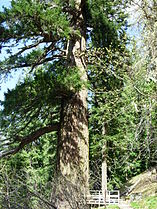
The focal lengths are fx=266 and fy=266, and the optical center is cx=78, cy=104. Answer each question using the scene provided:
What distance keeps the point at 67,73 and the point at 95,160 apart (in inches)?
349

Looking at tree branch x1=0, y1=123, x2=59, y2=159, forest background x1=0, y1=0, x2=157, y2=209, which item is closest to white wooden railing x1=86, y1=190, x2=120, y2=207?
forest background x1=0, y1=0, x2=157, y2=209

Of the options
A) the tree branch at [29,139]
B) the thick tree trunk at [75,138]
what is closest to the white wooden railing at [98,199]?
the thick tree trunk at [75,138]

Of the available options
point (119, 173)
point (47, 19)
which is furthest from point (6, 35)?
point (119, 173)

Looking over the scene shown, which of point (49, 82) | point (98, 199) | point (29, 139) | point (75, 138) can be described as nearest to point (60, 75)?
point (49, 82)

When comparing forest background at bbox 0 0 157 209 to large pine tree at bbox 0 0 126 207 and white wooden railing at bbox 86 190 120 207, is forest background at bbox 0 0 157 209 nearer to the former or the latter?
large pine tree at bbox 0 0 126 207

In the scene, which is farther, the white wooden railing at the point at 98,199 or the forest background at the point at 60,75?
the white wooden railing at the point at 98,199

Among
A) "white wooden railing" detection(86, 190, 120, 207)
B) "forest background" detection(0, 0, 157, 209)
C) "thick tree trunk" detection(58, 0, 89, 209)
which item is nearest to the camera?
"forest background" detection(0, 0, 157, 209)

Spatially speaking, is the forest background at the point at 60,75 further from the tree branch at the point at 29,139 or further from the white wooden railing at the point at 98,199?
the white wooden railing at the point at 98,199

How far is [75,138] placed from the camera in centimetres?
A: 564

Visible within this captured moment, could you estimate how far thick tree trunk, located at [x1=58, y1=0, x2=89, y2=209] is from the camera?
5.37m

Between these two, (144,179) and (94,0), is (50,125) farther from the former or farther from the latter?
(144,179)

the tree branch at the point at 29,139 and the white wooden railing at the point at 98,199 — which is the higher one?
the tree branch at the point at 29,139

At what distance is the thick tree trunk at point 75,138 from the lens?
5.37 metres

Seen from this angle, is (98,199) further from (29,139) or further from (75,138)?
(29,139)
